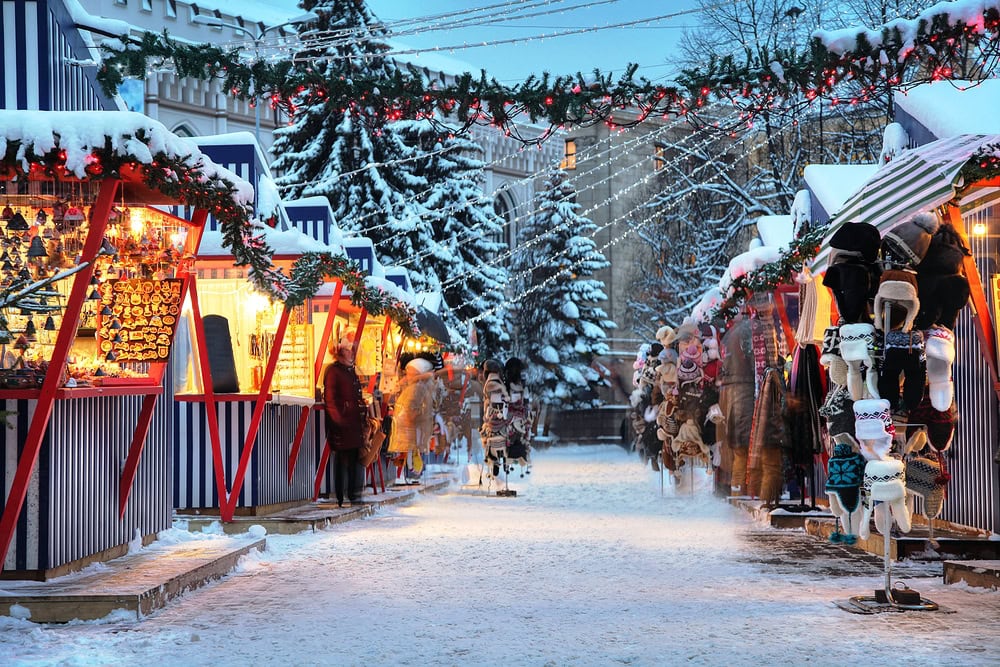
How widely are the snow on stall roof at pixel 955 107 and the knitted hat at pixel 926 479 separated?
8.13ft

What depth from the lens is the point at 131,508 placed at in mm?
10641

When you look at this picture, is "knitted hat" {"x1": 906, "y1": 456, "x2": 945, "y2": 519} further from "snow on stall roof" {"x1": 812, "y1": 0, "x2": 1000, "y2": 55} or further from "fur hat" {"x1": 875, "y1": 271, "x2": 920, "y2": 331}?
"snow on stall roof" {"x1": 812, "y1": 0, "x2": 1000, "y2": 55}

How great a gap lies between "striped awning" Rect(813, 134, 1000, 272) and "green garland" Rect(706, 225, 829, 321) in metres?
2.51

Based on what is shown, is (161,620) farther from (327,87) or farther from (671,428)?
(671,428)

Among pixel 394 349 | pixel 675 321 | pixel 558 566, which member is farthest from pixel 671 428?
pixel 675 321

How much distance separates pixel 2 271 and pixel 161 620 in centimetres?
265

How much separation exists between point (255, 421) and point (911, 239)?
753cm

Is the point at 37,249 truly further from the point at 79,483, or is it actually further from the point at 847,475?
the point at 847,475

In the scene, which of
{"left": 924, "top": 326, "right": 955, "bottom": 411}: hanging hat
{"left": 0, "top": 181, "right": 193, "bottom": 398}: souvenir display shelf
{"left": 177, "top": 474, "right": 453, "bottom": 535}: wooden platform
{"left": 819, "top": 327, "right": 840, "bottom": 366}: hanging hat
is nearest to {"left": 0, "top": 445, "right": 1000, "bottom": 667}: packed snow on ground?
{"left": 177, "top": 474, "right": 453, "bottom": 535}: wooden platform

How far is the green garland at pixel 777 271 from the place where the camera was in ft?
43.5

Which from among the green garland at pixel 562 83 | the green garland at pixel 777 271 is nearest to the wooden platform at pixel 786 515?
the green garland at pixel 777 271

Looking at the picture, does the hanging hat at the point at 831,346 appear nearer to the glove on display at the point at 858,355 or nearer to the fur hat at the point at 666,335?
the glove on display at the point at 858,355

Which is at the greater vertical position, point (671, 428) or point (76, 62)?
point (76, 62)

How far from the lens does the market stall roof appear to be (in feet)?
51.8
